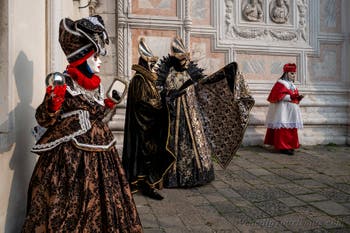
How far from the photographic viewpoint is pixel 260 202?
4.11 m

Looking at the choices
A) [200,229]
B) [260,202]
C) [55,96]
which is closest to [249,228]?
[200,229]

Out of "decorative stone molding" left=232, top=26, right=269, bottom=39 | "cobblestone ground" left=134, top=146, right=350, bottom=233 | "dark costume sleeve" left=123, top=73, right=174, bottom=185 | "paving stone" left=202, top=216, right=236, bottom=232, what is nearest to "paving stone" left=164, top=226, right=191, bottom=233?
"cobblestone ground" left=134, top=146, right=350, bottom=233

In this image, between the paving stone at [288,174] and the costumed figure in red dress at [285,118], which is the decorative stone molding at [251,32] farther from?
the paving stone at [288,174]

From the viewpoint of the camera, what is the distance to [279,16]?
8562mm

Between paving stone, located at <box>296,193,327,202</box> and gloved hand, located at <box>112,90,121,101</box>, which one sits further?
paving stone, located at <box>296,193,327,202</box>

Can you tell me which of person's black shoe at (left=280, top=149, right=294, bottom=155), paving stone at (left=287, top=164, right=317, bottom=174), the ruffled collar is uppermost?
the ruffled collar

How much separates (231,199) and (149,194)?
0.96m

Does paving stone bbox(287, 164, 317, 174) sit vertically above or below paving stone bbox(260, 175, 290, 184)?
above

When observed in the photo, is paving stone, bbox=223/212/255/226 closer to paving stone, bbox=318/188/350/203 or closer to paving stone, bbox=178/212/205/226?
paving stone, bbox=178/212/205/226

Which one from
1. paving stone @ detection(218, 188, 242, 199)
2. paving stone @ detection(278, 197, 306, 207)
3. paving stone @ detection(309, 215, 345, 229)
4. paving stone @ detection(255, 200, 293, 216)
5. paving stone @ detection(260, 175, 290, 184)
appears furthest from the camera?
paving stone @ detection(260, 175, 290, 184)

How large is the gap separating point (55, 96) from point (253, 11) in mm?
7066

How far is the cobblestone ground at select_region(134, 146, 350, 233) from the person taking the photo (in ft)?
11.2

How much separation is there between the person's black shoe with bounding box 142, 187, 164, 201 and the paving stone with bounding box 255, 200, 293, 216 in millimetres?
1098

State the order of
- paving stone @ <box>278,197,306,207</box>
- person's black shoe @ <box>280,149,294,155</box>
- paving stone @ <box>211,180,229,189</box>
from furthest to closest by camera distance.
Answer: person's black shoe @ <box>280,149,294,155</box>, paving stone @ <box>211,180,229,189</box>, paving stone @ <box>278,197,306,207</box>
